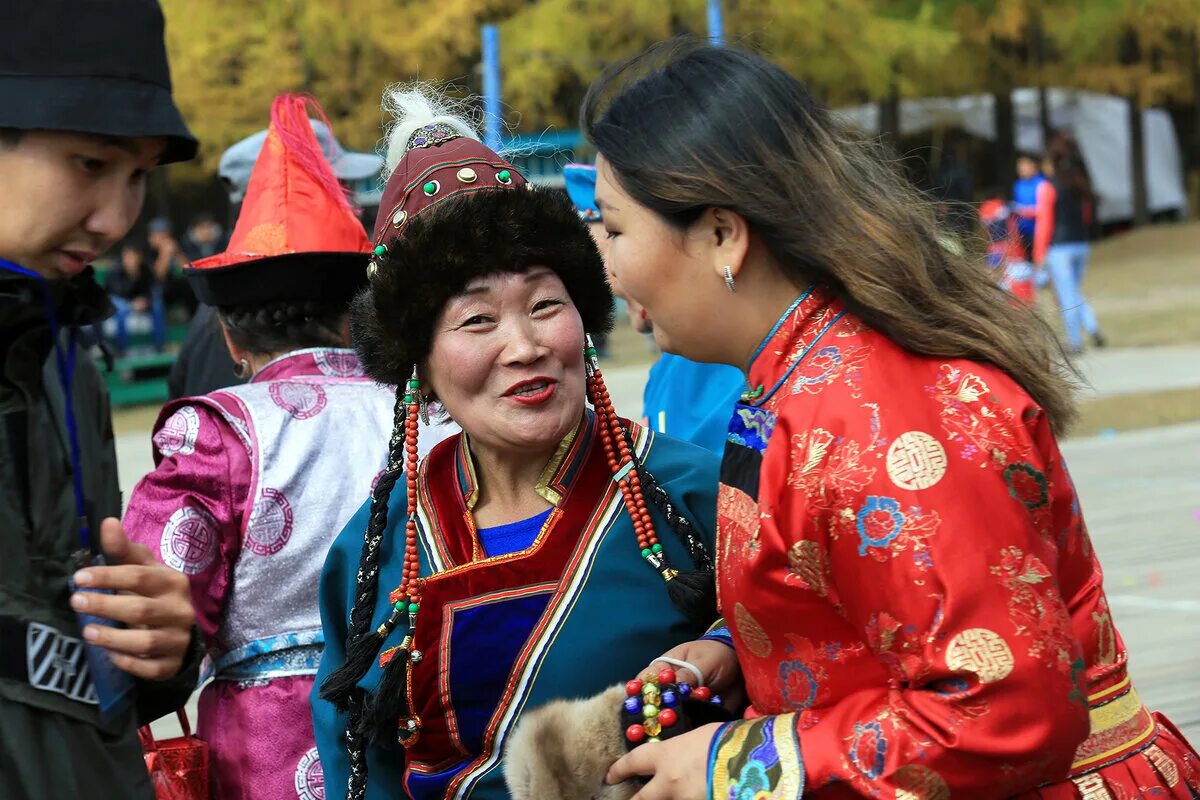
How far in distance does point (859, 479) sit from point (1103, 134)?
31.9m

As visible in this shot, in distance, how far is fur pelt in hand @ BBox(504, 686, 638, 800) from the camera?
2.04 meters

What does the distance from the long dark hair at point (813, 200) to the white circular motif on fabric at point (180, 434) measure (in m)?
1.27

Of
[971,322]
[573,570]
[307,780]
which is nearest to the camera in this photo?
[971,322]

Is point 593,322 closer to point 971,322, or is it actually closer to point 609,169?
point 609,169

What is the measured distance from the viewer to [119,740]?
6.87ft

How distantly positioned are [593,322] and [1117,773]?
1.20 meters

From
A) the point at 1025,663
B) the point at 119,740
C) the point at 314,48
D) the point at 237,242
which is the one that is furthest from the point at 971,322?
the point at 314,48

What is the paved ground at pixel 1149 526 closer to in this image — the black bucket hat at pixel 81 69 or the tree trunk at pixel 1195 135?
the black bucket hat at pixel 81 69

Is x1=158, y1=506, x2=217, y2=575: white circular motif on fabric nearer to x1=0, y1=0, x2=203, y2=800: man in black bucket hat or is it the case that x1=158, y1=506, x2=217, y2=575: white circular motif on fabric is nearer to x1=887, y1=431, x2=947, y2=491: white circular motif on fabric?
x1=0, y1=0, x2=203, y2=800: man in black bucket hat

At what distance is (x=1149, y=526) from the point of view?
796 centimetres

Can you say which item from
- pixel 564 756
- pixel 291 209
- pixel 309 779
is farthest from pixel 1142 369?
pixel 564 756

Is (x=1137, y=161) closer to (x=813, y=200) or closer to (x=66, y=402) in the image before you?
(x=813, y=200)

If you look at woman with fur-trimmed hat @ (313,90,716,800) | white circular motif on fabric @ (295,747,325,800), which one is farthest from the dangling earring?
white circular motif on fabric @ (295,747,325,800)

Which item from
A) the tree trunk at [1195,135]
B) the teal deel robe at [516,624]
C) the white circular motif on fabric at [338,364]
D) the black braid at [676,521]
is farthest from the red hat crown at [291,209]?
the tree trunk at [1195,135]
